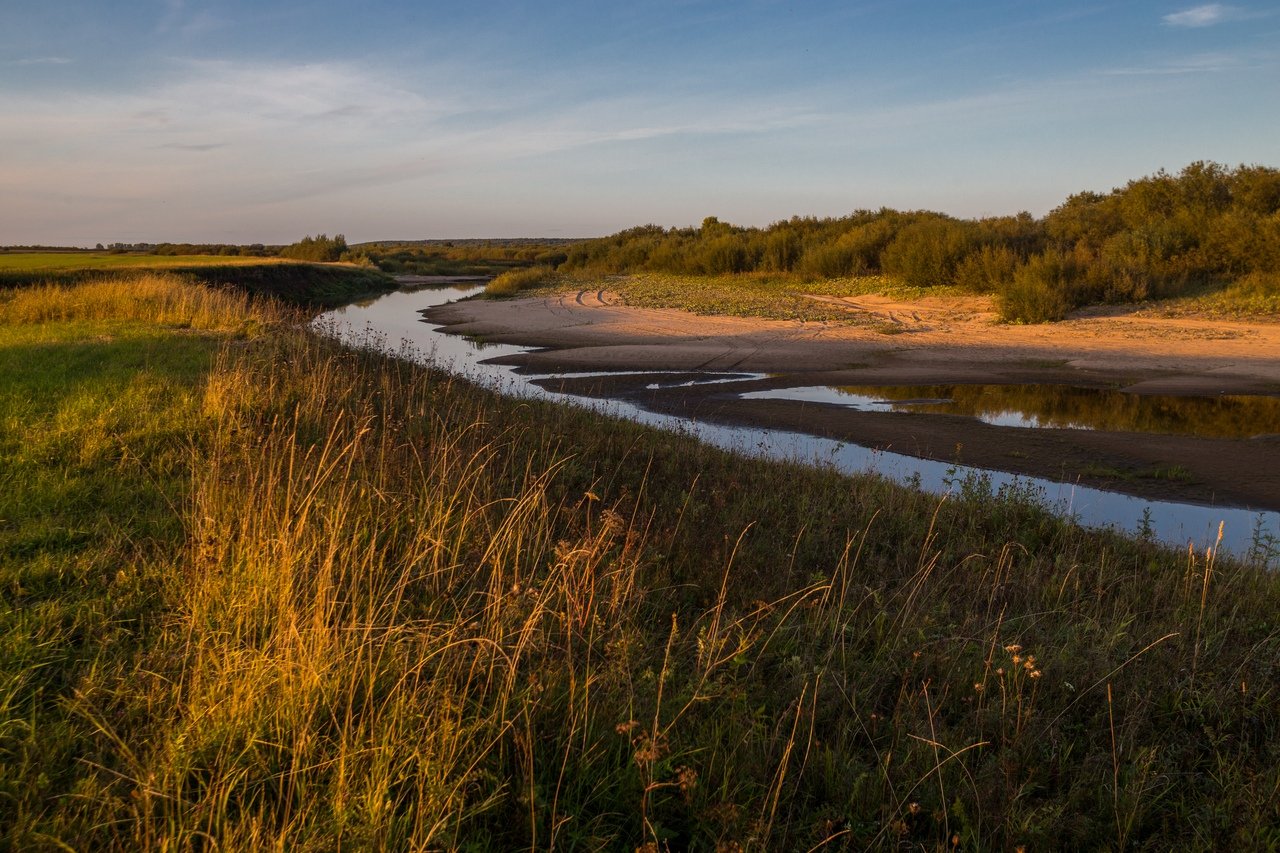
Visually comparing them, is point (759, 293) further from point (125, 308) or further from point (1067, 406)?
point (125, 308)

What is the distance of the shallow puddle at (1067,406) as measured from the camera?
1294 cm

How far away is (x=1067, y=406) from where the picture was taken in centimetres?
1483

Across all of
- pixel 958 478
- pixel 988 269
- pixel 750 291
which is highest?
pixel 988 269

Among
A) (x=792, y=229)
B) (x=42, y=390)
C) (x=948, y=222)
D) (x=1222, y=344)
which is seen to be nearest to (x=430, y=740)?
(x=42, y=390)

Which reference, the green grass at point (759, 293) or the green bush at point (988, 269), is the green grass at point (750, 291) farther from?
the green bush at point (988, 269)

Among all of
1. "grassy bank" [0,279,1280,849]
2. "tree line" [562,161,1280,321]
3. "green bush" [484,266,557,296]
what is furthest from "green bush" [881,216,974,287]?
"grassy bank" [0,279,1280,849]

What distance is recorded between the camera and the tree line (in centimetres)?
2436

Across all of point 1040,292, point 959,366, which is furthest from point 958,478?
point 1040,292

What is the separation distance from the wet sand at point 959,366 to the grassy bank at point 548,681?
443 cm

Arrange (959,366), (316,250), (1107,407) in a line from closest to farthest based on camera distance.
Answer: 1. (1107,407)
2. (959,366)
3. (316,250)

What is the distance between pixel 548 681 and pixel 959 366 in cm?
1700

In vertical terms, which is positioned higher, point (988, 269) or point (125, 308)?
point (988, 269)

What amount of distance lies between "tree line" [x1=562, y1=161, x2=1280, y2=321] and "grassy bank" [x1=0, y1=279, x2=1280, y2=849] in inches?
807

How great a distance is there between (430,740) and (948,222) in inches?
1512
